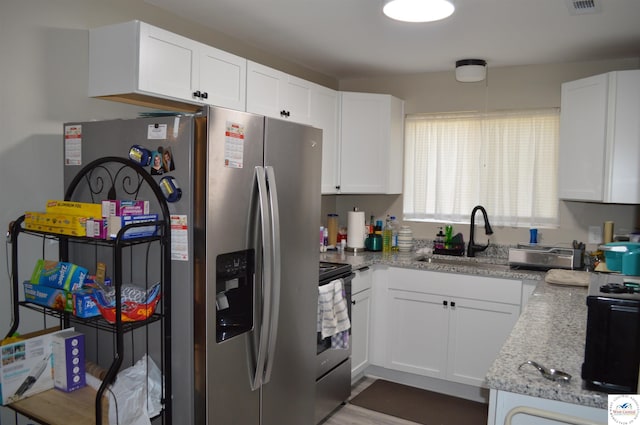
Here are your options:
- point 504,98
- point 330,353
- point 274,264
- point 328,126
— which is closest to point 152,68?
point 274,264

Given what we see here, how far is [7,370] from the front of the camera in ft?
6.07

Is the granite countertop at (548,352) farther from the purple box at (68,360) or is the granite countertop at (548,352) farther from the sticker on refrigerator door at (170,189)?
the purple box at (68,360)

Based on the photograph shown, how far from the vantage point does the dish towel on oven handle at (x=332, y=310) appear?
282cm

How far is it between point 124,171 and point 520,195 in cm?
302

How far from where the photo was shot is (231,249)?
1987mm

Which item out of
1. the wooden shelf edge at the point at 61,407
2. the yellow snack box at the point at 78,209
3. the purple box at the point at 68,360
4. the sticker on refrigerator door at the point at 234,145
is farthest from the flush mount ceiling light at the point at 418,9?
the wooden shelf edge at the point at 61,407

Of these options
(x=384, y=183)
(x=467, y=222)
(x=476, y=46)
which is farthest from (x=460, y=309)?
(x=476, y=46)

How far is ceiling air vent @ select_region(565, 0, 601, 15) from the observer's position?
242 cm

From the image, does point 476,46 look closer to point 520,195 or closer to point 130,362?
point 520,195

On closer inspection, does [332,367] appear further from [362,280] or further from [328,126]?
[328,126]

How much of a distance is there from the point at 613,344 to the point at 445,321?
7.16ft

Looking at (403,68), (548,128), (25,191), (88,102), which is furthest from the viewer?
(403,68)

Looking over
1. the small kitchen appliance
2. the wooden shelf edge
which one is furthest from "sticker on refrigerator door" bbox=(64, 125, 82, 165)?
the small kitchen appliance

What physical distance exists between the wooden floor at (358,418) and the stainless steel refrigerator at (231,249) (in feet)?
2.41
